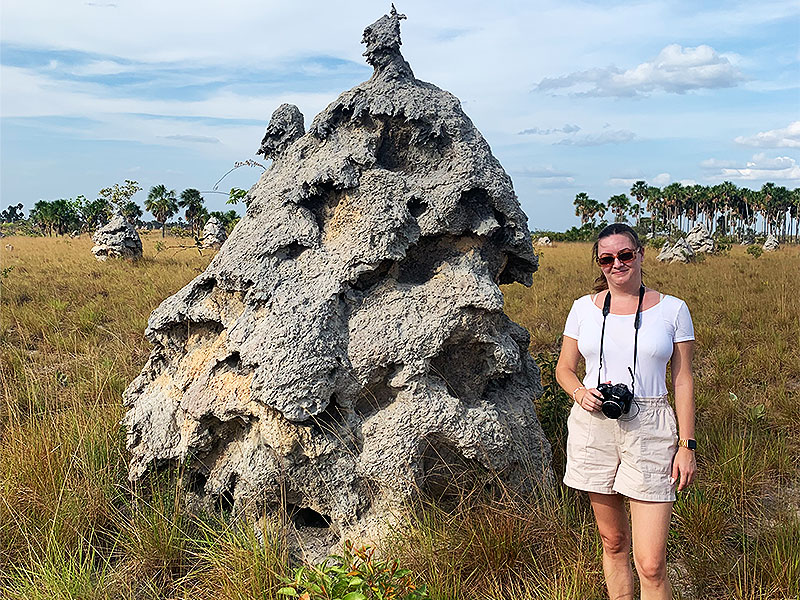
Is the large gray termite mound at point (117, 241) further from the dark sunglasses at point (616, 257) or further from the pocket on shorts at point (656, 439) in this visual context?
the pocket on shorts at point (656, 439)

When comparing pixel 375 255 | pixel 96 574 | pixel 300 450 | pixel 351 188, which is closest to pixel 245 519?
pixel 300 450

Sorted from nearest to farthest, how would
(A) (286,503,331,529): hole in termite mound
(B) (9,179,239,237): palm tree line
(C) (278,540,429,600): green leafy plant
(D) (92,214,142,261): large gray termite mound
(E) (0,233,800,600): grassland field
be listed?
(C) (278,540,429,600): green leafy plant → (E) (0,233,800,600): grassland field → (A) (286,503,331,529): hole in termite mound → (D) (92,214,142,261): large gray termite mound → (B) (9,179,239,237): palm tree line

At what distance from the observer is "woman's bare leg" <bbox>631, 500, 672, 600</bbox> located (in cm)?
255

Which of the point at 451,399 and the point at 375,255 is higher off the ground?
the point at 375,255

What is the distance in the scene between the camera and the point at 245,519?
3566 millimetres

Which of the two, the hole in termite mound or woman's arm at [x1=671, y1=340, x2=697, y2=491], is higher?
woman's arm at [x1=671, y1=340, x2=697, y2=491]

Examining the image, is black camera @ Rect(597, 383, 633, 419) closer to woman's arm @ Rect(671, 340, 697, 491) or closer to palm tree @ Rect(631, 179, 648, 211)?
woman's arm @ Rect(671, 340, 697, 491)

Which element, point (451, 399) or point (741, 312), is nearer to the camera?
point (451, 399)

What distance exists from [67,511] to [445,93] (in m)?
3.49

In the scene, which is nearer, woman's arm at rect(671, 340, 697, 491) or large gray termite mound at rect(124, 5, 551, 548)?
woman's arm at rect(671, 340, 697, 491)

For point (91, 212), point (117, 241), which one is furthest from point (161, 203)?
point (117, 241)

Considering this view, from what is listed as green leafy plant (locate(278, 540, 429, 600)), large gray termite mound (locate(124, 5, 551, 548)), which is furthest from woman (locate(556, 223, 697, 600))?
green leafy plant (locate(278, 540, 429, 600))

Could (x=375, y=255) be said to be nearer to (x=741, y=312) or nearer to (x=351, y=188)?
(x=351, y=188)

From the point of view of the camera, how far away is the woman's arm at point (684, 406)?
8.35ft
